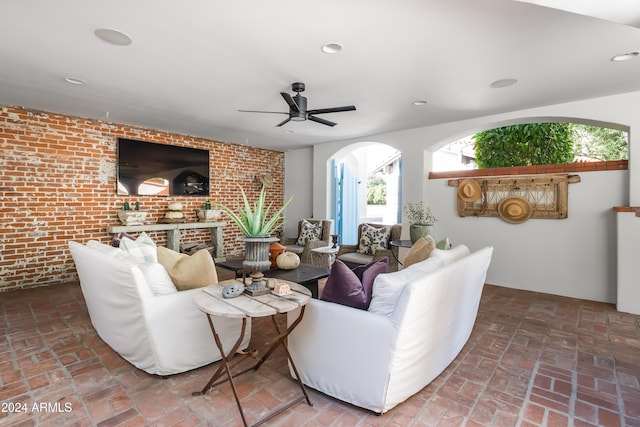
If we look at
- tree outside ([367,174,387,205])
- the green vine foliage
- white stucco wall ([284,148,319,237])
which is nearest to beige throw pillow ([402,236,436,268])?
the green vine foliage

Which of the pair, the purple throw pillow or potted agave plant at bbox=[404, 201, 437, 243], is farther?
potted agave plant at bbox=[404, 201, 437, 243]

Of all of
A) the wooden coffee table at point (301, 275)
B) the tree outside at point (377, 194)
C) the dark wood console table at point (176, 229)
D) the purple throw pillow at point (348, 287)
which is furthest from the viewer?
the tree outside at point (377, 194)

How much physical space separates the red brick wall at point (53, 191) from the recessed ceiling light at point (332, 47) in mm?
3868

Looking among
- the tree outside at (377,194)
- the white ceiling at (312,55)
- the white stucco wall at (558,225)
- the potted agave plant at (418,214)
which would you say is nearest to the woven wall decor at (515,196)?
the white stucco wall at (558,225)

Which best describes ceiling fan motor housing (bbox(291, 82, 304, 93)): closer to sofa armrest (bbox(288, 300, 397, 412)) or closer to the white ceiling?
the white ceiling

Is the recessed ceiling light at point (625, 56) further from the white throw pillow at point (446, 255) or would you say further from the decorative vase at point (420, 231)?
the decorative vase at point (420, 231)

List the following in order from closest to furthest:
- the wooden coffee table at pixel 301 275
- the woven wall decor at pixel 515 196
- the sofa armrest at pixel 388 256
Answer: the wooden coffee table at pixel 301 275 < the woven wall decor at pixel 515 196 < the sofa armrest at pixel 388 256

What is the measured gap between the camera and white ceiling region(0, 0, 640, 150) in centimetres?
203

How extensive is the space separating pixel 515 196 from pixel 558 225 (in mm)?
592

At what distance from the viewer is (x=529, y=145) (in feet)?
16.4

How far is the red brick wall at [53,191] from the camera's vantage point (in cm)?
403

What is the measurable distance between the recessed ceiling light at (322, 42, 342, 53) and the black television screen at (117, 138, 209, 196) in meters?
3.84

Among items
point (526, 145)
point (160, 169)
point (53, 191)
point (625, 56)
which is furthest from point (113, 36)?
point (526, 145)

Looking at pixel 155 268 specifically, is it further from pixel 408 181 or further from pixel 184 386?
pixel 408 181
